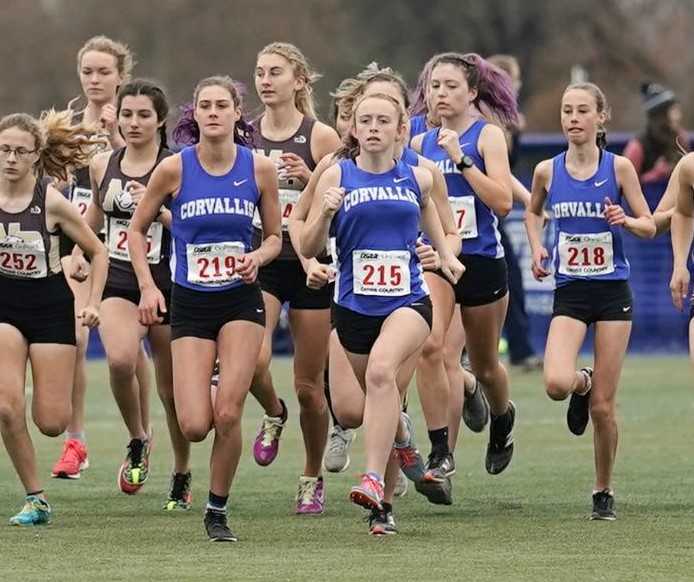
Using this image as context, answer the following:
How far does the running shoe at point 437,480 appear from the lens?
34.4 feet

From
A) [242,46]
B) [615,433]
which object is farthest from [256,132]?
[242,46]

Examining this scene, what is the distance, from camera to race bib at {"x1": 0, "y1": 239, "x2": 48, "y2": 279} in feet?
33.2

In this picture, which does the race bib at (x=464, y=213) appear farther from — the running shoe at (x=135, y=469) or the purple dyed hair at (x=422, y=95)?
the running shoe at (x=135, y=469)

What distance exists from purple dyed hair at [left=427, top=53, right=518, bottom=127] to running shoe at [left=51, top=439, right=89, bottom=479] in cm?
299

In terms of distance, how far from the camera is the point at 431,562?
8.75 meters

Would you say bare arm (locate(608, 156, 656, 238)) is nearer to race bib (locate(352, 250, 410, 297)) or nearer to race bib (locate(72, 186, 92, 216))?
race bib (locate(352, 250, 410, 297))

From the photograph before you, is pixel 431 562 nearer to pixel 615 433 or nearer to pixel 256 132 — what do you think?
pixel 615 433

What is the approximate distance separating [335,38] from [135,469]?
1579 inches

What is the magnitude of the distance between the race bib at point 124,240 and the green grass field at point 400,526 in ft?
4.15

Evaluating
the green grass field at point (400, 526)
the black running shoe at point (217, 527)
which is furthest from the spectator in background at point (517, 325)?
the black running shoe at point (217, 527)

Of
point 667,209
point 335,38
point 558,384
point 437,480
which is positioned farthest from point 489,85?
point 335,38

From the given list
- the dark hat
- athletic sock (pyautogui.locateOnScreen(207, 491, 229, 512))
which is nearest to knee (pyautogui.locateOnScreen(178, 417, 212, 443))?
athletic sock (pyautogui.locateOnScreen(207, 491, 229, 512))

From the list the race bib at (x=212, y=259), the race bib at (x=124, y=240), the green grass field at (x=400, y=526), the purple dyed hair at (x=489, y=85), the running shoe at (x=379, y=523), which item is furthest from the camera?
the purple dyed hair at (x=489, y=85)

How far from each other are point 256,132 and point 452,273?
1.84m
